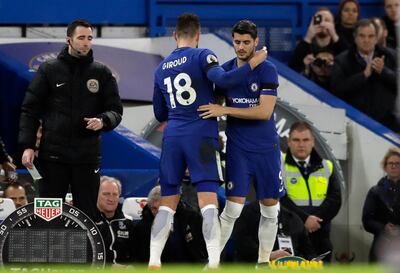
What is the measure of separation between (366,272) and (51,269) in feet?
8.62

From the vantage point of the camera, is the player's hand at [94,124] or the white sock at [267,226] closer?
the player's hand at [94,124]

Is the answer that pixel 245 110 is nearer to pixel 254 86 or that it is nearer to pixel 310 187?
pixel 254 86

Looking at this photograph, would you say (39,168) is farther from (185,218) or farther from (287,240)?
(287,240)

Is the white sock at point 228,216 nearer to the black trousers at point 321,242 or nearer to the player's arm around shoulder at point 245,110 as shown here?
the player's arm around shoulder at point 245,110

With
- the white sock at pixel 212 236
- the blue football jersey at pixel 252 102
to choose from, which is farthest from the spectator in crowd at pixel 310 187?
the white sock at pixel 212 236

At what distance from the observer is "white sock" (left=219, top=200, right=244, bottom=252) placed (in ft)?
38.3

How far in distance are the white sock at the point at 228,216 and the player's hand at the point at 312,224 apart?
2933mm

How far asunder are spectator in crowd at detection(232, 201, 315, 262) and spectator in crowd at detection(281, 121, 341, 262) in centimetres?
75

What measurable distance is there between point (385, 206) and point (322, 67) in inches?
99.0

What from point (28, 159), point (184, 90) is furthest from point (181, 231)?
point (184, 90)

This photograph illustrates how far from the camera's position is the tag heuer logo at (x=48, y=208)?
1109 cm

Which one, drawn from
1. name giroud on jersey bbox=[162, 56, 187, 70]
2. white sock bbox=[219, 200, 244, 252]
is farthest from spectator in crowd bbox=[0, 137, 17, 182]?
white sock bbox=[219, 200, 244, 252]

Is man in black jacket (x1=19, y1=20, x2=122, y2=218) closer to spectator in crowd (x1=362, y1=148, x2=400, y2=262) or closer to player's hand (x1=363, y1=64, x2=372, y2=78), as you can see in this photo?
spectator in crowd (x1=362, y1=148, x2=400, y2=262)

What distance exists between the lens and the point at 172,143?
11406 mm
